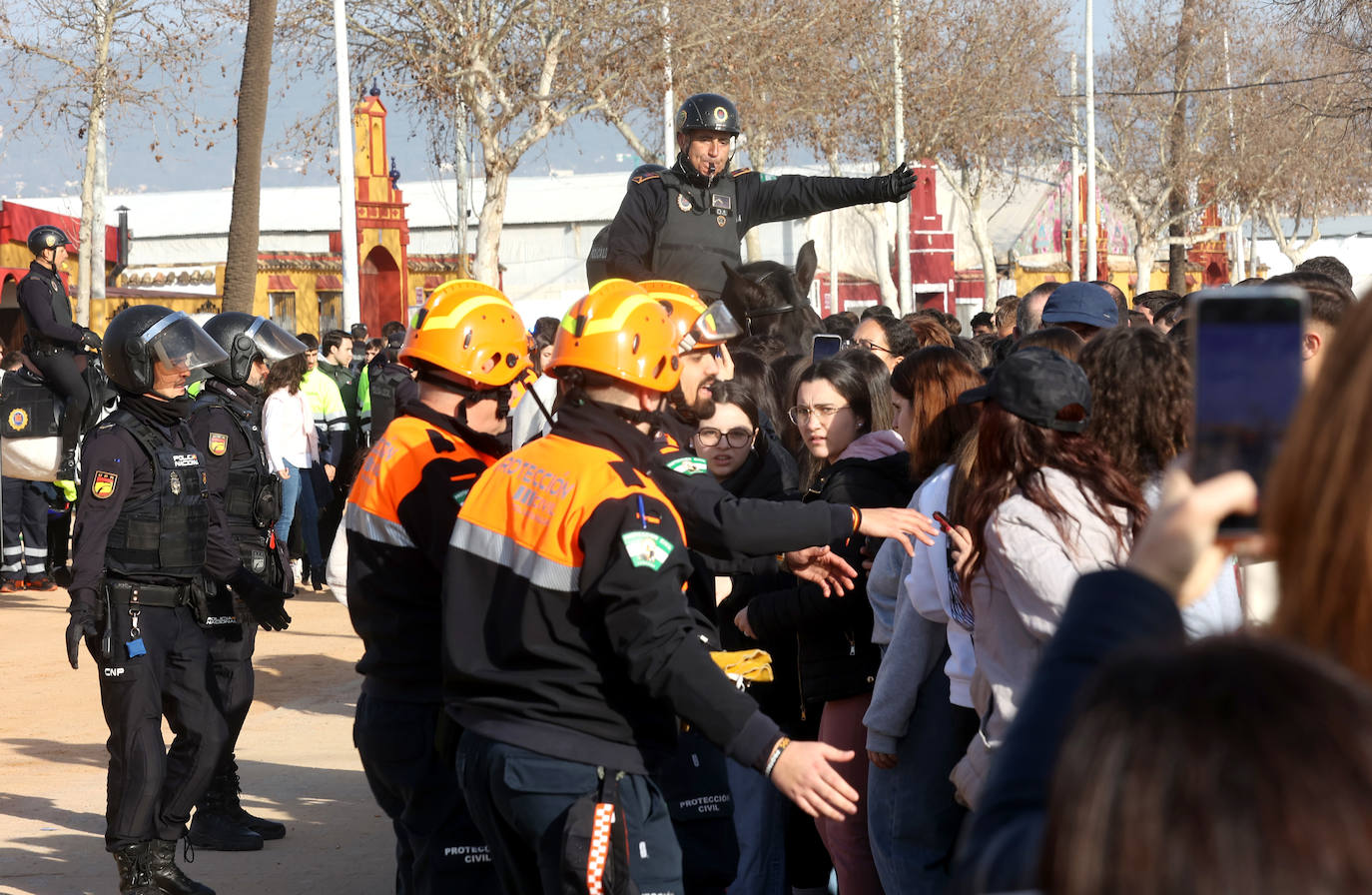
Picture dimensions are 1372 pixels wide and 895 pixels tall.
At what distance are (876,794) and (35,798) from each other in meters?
5.66

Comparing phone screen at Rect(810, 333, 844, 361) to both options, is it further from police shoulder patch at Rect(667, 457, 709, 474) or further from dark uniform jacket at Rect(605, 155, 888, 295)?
police shoulder patch at Rect(667, 457, 709, 474)

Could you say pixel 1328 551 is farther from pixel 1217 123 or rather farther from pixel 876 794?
pixel 1217 123

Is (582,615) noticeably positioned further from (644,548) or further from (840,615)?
(840,615)

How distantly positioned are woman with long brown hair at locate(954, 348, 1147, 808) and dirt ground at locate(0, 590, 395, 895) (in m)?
4.05

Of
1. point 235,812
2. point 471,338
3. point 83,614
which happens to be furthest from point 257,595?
point 471,338

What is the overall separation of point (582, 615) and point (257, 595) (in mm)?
3744

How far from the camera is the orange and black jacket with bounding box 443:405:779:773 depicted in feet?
11.3

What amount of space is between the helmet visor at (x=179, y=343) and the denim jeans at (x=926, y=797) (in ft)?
12.1

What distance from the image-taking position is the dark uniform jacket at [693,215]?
7.13m

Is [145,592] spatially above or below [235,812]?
above

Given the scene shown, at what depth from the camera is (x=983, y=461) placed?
361cm

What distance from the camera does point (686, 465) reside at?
4449 millimetres

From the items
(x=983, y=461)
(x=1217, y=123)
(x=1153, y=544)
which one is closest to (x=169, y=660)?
(x=983, y=461)

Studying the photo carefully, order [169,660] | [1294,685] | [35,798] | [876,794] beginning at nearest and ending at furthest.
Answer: [1294,685] < [876,794] < [169,660] < [35,798]
